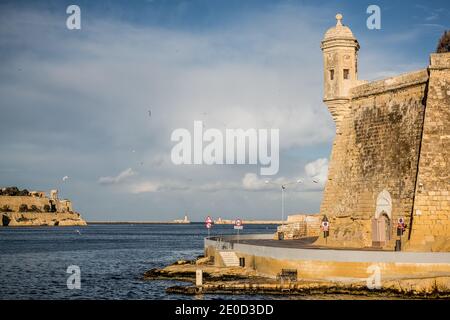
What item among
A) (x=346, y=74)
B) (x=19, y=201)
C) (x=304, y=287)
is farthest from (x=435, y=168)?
(x=19, y=201)

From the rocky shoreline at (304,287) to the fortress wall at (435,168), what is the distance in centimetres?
392

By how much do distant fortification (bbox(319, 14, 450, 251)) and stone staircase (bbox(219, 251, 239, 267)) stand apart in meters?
5.46

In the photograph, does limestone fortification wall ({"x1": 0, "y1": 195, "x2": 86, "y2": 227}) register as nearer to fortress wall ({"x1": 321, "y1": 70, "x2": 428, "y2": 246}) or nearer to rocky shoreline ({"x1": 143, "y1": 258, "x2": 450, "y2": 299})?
fortress wall ({"x1": 321, "y1": 70, "x2": 428, "y2": 246})

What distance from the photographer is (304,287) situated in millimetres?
30781

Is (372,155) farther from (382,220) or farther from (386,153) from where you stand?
(382,220)

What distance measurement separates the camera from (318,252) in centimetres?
3153

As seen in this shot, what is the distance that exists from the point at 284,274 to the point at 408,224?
22.2ft

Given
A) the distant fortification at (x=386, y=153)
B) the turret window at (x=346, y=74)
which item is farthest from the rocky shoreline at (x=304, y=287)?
the turret window at (x=346, y=74)

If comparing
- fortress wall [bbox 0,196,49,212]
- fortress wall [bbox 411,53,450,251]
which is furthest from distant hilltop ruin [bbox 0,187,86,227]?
fortress wall [bbox 411,53,450,251]

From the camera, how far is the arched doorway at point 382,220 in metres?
35.7

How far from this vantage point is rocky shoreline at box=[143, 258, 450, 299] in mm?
28438

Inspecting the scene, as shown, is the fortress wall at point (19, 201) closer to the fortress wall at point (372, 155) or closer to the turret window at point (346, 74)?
the fortress wall at point (372, 155)
